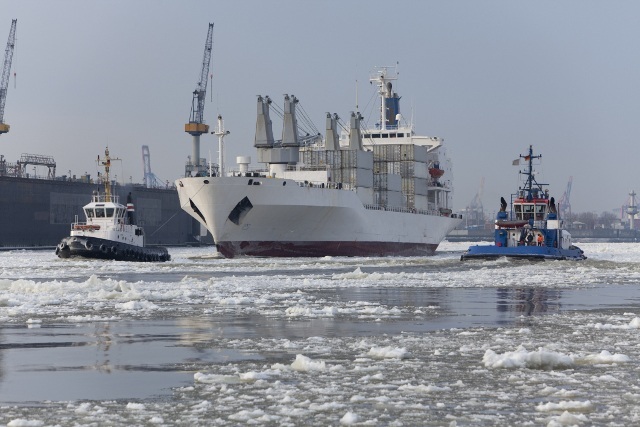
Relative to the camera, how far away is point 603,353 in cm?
1382

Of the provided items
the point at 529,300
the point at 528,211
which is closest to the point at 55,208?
the point at 528,211

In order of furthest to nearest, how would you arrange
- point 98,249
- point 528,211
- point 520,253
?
point 528,211, point 98,249, point 520,253

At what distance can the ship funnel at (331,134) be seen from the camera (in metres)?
83.7

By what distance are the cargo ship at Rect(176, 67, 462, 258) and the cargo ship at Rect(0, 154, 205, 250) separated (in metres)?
16.2

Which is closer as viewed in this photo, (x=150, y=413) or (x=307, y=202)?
(x=150, y=413)

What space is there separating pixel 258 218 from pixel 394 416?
58.6 metres

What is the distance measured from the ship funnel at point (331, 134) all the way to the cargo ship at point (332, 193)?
3.2 inches

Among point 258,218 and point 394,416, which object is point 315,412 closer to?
point 394,416

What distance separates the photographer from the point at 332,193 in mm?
73438

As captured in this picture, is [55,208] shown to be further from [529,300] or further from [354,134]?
[529,300]

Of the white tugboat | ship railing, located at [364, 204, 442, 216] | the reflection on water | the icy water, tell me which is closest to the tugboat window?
ship railing, located at [364, 204, 442, 216]

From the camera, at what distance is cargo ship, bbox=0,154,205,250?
97375 mm

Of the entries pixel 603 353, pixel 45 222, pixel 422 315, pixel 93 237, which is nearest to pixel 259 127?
pixel 93 237

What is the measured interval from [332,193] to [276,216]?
6171 millimetres
